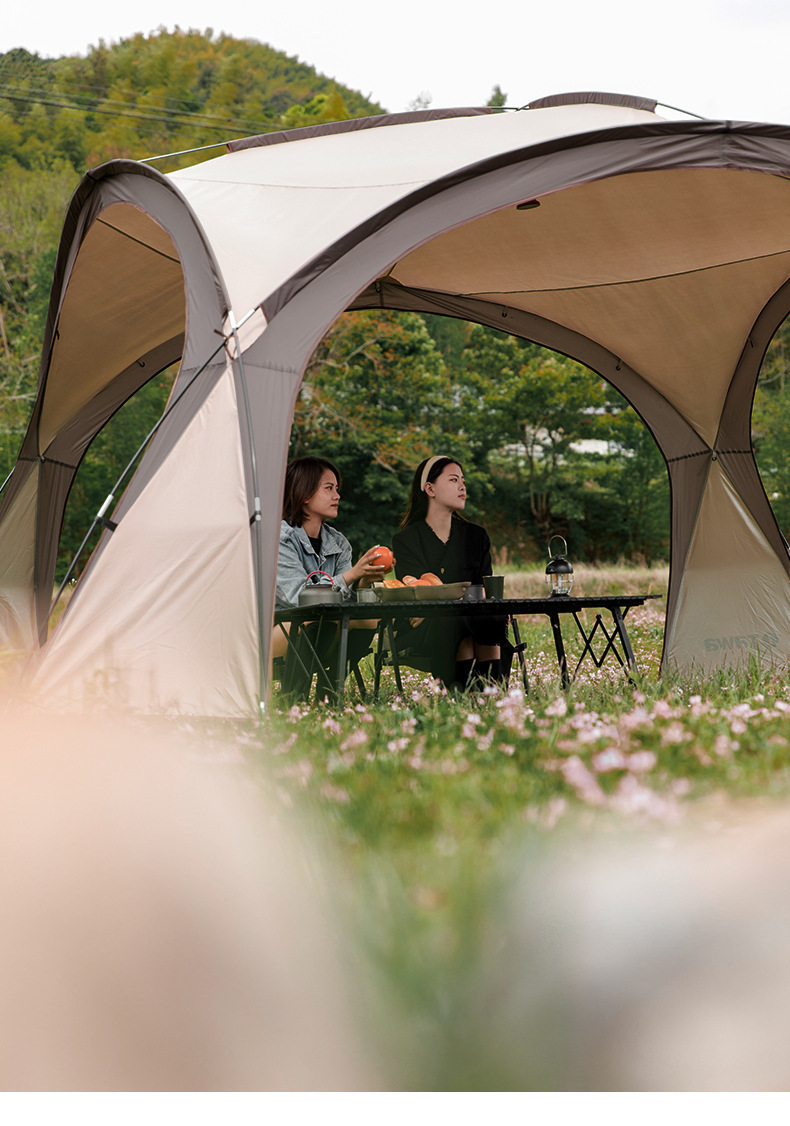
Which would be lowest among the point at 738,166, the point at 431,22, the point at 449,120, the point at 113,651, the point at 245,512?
the point at 113,651

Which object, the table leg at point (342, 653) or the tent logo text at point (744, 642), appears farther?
the tent logo text at point (744, 642)

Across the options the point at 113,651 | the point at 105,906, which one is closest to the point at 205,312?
the point at 113,651

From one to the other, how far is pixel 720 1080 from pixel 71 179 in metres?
22.9

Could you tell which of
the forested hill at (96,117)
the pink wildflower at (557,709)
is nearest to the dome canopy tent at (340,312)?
the pink wildflower at (557,709)

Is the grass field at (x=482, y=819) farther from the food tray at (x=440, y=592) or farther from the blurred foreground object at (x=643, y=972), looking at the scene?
the food tray at (x=440, y=592)

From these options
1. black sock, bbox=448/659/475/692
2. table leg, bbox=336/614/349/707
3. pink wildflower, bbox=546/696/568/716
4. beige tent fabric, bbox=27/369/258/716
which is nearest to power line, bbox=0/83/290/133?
black sock, bbox=448/659/475/692

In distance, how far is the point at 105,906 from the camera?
176 centimetres

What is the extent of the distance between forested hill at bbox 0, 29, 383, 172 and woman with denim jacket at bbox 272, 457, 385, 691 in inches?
735

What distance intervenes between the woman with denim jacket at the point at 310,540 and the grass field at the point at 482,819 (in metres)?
0.77

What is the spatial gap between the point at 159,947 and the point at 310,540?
288 centimetres

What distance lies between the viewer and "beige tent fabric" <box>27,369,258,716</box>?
323 centimetres

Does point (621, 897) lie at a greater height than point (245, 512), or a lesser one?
lesser

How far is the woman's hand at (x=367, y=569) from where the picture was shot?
380 cm

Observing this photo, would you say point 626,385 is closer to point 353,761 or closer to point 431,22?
point 353,761
